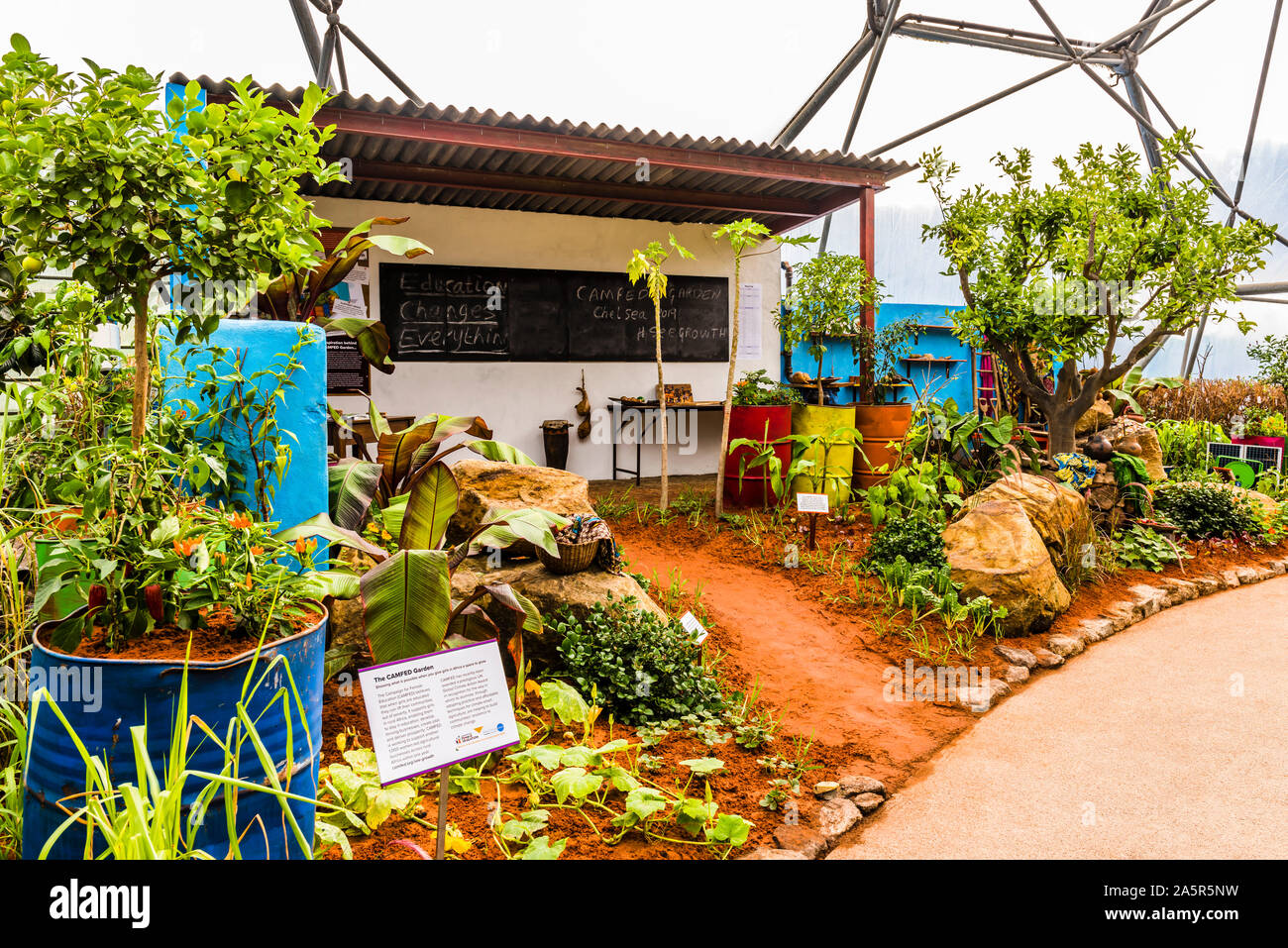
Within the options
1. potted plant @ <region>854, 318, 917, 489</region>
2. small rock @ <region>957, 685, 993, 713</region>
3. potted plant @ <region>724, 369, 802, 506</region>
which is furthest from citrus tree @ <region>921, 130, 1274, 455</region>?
small rock @ <region>957, 685, 993, 713</region>

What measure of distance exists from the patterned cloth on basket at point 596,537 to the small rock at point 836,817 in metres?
1.50

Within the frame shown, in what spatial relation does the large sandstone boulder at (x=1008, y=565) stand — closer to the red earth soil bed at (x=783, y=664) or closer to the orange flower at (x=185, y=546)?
the red earth soil bed at (x=783, y=664)

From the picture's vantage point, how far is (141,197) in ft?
5.81

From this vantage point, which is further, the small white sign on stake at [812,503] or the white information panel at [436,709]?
the small white sign on stake at [812,503]

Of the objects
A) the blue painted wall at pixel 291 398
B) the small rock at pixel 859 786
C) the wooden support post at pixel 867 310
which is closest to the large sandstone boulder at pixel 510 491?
the blue painted wall at pixel 291 398

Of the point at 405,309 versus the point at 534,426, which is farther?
the point at 534,426

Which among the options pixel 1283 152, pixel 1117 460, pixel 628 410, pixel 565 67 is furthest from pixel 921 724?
pixel 1283 152

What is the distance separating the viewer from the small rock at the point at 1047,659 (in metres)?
4.27

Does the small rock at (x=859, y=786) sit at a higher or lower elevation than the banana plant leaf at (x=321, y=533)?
lower

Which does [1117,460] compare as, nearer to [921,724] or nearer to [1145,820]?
[921,724]

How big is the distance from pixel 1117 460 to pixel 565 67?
10.6 metres

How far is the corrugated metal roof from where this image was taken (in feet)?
19.4

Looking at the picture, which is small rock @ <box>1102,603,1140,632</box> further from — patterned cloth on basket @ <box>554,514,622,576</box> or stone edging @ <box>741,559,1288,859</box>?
patterned cloth on basket @ <box>554,514,622,576</box>

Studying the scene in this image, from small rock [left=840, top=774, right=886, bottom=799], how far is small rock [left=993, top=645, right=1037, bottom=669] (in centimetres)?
167
